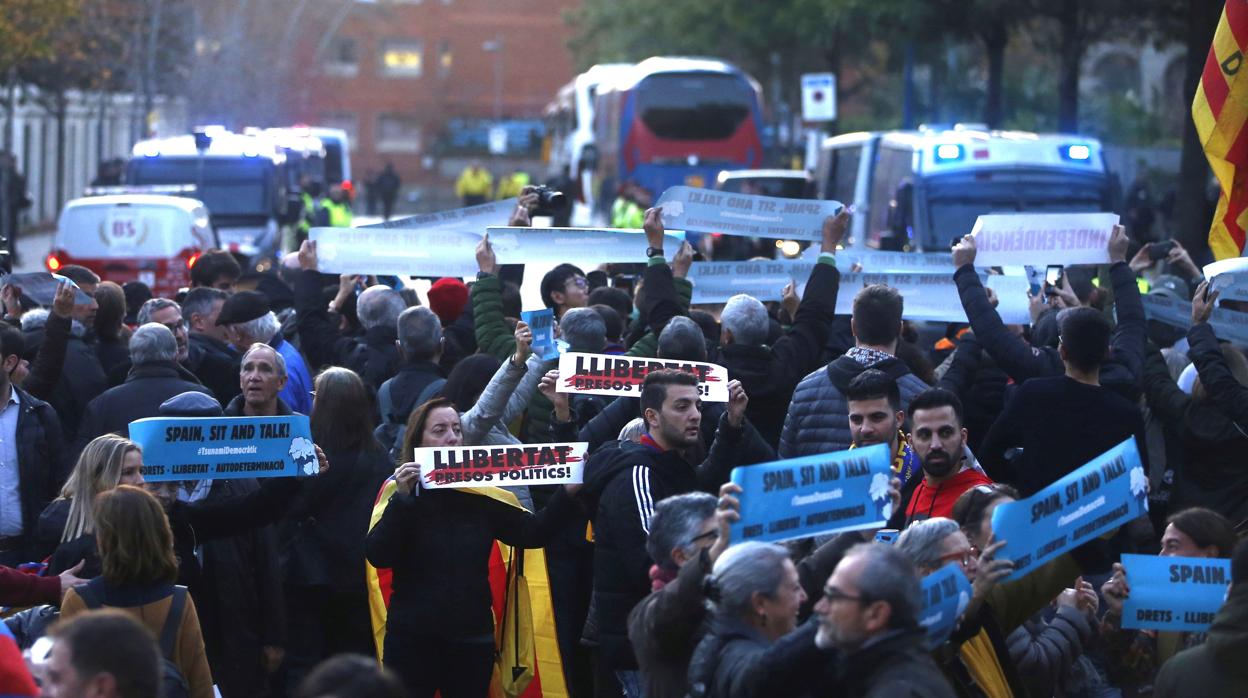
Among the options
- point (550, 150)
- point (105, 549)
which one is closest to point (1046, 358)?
point (105, 549)

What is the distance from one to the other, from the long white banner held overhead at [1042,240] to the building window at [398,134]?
72.7m

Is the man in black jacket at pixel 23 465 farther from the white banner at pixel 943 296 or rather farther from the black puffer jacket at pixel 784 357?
the white banner at pixel 943 296

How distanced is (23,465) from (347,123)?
76.2 meters

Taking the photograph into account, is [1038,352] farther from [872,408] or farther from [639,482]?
[639,482]

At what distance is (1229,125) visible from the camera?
9.10m

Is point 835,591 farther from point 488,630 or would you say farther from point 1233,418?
point 1233,418

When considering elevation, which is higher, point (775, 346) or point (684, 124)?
point (684, 124)

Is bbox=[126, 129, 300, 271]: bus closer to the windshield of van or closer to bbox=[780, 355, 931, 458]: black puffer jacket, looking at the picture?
the windshield of van

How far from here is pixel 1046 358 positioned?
24.7 feet

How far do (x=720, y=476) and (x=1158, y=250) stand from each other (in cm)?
344

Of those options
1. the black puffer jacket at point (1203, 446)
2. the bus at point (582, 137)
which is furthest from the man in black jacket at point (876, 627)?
Result: the bus at point (582, 137)

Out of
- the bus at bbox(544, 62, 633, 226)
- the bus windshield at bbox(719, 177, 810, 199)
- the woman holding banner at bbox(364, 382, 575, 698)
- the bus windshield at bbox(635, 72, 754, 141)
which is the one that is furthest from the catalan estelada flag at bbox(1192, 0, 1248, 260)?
the bus at bbox(544, 62, 633, 226)

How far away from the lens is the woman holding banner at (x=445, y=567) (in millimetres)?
6109

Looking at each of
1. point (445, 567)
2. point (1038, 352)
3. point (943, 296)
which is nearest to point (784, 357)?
point (1038, 352)
